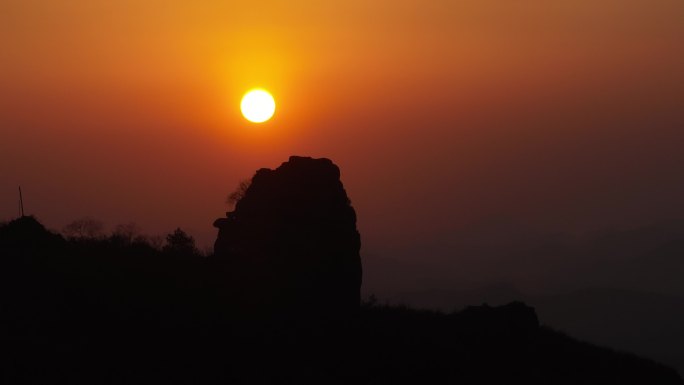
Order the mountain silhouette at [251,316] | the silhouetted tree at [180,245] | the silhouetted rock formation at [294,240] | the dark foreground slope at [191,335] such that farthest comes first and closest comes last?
the silhouetted tree at [180,245] → the silhouetted rock formation at [294,240] → the mountain silhouette at [251,316] → the dark foreground slope at [191,335]

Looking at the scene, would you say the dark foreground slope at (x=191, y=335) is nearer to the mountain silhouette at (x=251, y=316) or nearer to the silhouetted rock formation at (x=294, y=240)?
the mountain silhouette at (x=251, y=316)

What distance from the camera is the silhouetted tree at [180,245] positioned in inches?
1610

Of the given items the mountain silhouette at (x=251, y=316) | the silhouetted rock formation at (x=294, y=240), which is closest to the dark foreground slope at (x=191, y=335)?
the mountain silhouette at (x=251, y=316)

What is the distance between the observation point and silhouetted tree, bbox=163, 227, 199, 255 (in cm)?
4091

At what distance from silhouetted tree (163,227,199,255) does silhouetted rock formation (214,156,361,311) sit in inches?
70.1

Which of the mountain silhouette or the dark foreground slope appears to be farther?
the mountain silhouette

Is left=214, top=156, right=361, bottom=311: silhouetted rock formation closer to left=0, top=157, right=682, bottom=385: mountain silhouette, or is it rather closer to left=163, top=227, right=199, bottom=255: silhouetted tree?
left=0, top=157, right=682, bottom=385: mountain silhouette

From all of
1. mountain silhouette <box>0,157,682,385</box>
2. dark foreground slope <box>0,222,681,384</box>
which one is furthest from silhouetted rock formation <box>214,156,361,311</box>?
dark foreground slope <box>0,222,681,384</box>

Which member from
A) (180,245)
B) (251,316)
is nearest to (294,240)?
(251,316)

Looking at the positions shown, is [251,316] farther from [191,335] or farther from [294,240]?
[294,240]

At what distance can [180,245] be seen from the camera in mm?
42562

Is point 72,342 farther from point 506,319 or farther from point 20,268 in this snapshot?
point 506,319

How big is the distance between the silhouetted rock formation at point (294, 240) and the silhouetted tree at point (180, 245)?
1781 mm

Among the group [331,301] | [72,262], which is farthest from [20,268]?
[331,301]
